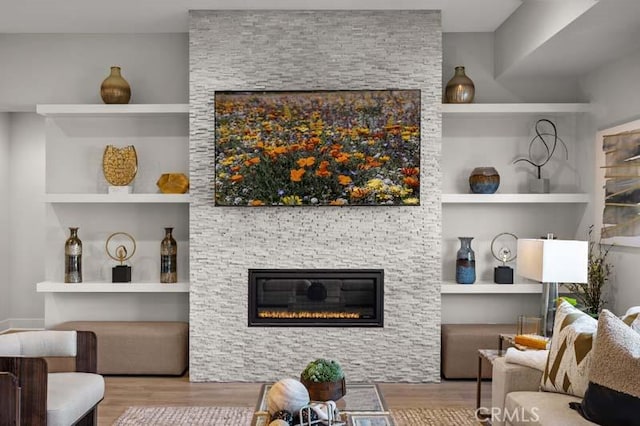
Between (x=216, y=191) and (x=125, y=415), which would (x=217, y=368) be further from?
(x=216, y=191)

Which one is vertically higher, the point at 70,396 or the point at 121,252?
the point at 121,252

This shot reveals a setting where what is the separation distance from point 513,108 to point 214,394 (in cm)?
318

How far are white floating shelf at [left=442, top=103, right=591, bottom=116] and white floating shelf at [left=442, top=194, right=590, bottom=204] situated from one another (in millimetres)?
667

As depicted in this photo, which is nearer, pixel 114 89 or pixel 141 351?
pixel 141 351

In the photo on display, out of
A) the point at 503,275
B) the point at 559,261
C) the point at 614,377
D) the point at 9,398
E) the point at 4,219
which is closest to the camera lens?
the point at 614,377

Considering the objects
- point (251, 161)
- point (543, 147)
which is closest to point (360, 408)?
point (251, 161)

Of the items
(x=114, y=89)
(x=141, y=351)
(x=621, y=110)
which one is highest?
(x=114, y=89)

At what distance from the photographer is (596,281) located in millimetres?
4793

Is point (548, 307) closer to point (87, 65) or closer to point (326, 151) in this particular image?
point (326, 151)

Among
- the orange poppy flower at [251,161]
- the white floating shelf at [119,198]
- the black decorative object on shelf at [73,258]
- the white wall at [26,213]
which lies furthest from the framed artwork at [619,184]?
the white wall at [26,213]

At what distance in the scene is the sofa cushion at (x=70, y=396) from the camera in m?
2.96

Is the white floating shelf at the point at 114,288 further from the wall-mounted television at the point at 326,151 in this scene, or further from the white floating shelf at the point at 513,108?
the white floating shelf at the point at 513,108

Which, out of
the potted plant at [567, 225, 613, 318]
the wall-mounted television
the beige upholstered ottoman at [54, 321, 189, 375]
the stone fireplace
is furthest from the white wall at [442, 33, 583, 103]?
the beige upholstered ottoman at [54, 321, 189, 375]

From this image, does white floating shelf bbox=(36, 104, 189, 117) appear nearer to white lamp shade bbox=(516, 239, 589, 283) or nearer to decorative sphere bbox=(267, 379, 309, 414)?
white lamp shade bbox=(516, 239, 589, 283)
